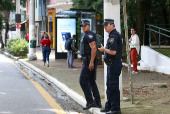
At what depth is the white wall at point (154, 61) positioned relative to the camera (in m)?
13.7

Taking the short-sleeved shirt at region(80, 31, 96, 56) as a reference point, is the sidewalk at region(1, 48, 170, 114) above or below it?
below

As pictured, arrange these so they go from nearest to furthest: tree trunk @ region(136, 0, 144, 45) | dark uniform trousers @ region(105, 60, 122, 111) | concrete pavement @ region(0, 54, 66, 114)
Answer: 1. dark uniform trousers @ region(105, 60, 122, 111)
2. concrete pavement @ region(0, 54, 66, 114)
3. tree trunk @ region(136, 0, 144, 45)

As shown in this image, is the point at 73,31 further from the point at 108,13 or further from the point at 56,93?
the point at 108,13

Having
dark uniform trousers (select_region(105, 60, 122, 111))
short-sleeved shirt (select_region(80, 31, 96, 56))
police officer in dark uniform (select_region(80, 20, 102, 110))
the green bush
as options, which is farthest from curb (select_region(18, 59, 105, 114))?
the green bush

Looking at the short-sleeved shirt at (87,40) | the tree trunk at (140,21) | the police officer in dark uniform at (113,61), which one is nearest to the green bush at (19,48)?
the tree trunk at (140,21)

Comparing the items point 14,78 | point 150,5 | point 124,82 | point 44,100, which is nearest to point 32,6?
point 150,5

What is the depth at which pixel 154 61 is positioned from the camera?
14.9m

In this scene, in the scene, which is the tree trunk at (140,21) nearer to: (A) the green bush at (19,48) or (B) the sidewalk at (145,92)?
(B) the sidewalk at (145,92)

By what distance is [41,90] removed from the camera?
409 inches

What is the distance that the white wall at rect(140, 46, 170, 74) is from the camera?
45.0 feet

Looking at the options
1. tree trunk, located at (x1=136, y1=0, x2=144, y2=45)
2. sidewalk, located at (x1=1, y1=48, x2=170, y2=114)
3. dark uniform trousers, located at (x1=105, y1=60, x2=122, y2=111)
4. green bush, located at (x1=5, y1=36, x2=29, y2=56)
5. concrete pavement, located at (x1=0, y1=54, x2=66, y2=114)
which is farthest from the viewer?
green bush, located at (x1=5, y1=36, x2=29, y2=56)

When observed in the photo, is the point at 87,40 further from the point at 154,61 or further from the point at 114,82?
the point at 154,61

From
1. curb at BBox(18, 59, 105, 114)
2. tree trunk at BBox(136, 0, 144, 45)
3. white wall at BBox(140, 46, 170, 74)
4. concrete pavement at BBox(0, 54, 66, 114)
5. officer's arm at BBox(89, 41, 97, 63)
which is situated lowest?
concrete pavement at BBox(0, 54, 66, 114)

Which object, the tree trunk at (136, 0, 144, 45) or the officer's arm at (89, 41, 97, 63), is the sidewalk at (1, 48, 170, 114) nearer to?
the officer's arm at (89, 41, 97, 63)
